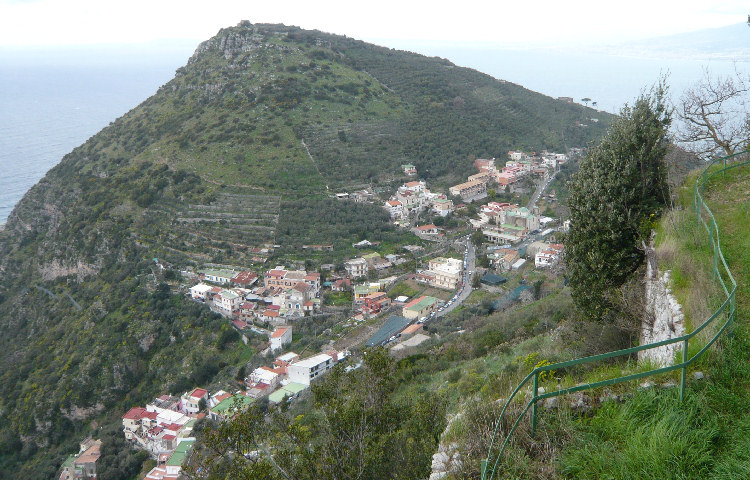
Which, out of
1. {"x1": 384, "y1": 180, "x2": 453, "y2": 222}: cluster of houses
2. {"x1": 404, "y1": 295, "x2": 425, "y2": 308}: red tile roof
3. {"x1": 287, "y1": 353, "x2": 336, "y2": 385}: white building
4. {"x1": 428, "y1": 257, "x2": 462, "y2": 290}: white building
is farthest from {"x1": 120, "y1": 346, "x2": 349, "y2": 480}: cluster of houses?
{"x1": 384, "y1": 180, "x2": 453, "y2": 222}: cluster of houses

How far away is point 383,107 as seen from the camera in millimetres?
46938

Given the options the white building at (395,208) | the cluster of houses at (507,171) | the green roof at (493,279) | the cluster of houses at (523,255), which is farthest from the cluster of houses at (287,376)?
the cluster of houses at (507,171)

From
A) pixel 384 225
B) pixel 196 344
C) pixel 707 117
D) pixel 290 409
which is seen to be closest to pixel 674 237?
pixel 707 117

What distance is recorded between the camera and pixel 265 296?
2641cm

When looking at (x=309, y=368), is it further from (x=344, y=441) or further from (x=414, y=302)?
(x=344, y=441)

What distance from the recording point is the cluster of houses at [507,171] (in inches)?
1533

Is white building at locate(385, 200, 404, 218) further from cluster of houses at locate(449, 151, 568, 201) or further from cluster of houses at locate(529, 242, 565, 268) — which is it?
cluster of houses at locate(529, 242, 565, 268)

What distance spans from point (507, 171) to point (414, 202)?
10506mm

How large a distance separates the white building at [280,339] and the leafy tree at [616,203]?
684 inches

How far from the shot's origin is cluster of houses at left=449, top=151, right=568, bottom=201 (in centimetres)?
3894

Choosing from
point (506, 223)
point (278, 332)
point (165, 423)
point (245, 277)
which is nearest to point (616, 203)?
point (165, 423)

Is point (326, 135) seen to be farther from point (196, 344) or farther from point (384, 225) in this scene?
point (196, 344)

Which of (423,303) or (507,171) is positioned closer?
(423,303)

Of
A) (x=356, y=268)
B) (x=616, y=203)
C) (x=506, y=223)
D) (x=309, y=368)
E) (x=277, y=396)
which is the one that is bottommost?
(x=277, y=396)
